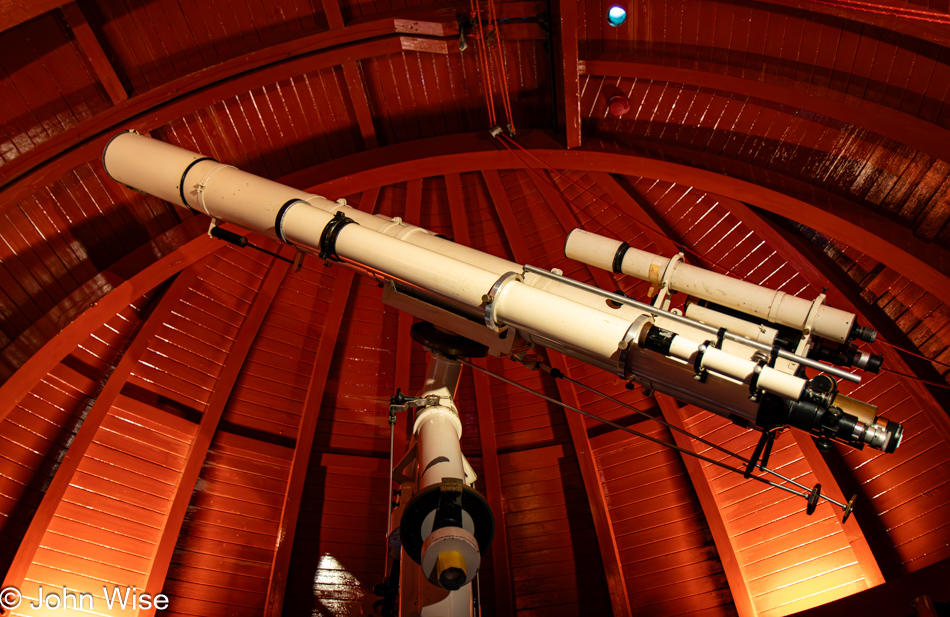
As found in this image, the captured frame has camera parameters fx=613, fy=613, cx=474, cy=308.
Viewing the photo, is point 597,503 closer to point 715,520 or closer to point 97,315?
point 715,520

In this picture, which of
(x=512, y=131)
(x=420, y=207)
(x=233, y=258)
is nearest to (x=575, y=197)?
(x=512, y=131)

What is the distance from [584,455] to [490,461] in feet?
5.79

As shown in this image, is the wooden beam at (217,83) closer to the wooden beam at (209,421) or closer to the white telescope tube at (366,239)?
the white telescope tube at (366,239)

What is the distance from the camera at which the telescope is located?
4.58 m

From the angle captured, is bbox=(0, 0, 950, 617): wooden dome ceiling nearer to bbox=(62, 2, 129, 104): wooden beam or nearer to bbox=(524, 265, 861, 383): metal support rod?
bbox=(62, 2, 129, 104): wooden beam

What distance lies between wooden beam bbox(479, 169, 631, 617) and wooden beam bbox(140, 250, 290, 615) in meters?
4.11

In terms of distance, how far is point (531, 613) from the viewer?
10.8 metres

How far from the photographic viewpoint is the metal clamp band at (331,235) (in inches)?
239

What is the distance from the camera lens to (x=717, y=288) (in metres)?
5.60

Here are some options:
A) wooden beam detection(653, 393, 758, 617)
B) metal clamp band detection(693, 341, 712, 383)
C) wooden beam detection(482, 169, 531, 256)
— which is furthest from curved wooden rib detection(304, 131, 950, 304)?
metal clamp band detection(693, 341, 712, 383)

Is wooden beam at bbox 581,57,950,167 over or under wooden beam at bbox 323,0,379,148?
under

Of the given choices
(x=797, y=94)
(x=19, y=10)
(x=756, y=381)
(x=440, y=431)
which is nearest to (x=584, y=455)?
(x=440, y=431)

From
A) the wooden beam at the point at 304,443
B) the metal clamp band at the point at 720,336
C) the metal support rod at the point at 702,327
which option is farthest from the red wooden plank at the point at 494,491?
the metal clamp band at the point at 720,336

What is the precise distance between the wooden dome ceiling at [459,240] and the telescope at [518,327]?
243cm
